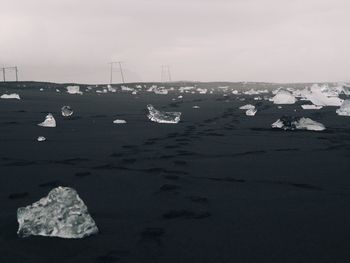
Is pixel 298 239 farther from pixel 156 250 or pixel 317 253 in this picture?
pixel 156 250

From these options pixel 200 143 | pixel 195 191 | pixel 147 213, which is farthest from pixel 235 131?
pixel 147 213

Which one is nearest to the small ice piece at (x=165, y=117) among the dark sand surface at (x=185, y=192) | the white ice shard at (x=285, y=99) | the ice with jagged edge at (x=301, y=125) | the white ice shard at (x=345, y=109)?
the dark sand surface at (x=185, y=192)

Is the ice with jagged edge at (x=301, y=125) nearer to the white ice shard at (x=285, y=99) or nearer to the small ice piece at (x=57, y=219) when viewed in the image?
the small ice piece at (x=57, y=219)

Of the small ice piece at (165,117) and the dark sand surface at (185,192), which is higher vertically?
the small ice piece at (165,117)

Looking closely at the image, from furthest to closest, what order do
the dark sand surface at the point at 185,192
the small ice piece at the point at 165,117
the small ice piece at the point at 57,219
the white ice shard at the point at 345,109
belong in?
the white ice shard at the point at 345,109
the small ice piece at the point at 165,117
the small ice piece at the point at 57,219
the dark sand surface at the point at 185,192

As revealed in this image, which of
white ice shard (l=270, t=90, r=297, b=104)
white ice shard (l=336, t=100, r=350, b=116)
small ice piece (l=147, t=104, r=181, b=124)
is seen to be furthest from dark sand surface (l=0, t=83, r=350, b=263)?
white ice shard (l=270, t=90, r=297, b=104)

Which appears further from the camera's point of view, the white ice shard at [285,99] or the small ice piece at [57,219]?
the white ice shard at [285,99]

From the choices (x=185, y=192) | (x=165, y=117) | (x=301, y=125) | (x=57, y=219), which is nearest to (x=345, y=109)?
(x=301, y=125)
